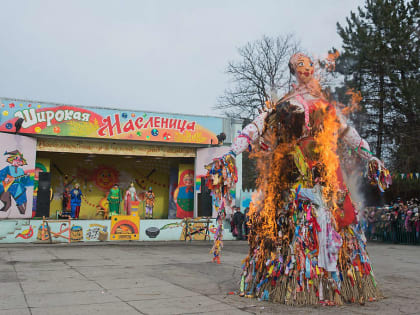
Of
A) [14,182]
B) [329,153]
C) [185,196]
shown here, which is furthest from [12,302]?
[185,196]

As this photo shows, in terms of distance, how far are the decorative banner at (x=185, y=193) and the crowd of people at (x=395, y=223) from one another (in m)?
8.32

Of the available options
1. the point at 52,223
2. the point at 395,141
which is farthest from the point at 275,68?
the point at 52,223

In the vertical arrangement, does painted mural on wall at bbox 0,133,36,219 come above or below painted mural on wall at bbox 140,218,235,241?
above

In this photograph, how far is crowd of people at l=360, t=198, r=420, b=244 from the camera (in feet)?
53.6

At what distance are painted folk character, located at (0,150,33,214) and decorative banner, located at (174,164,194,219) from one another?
7239 mm

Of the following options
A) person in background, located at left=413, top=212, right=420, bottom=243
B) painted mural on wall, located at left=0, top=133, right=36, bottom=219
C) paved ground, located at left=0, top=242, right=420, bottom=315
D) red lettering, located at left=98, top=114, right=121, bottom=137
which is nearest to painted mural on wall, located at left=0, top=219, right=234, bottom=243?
painted mural on wall, located at left=0, top=133, right=36, bottom=219

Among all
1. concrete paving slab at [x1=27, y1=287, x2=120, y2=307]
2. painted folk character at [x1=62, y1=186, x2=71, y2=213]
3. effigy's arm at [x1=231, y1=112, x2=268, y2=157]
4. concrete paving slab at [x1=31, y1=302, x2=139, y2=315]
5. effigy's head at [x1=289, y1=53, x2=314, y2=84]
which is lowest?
concrete paving slab at [x1=27, y1=287, x2=120, y2=307]

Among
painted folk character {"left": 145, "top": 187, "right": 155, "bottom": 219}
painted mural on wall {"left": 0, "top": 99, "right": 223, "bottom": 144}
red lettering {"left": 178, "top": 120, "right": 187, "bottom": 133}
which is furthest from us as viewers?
painted folk character {"left": 145, "top": 187, "right": 155, "bottom": 219}

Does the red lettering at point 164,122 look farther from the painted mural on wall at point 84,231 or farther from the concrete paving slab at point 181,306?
the concrete paving slab at point 181,306

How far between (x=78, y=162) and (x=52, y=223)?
9.05 metres

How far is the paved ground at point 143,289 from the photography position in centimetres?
436

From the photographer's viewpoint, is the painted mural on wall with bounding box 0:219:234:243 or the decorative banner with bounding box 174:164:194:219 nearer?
the painted mural on wall with bounding box 0:219:234:243

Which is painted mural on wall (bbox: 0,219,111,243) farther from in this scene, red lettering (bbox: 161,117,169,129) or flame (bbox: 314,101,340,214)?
flame (bbox: 314,101,340,214)

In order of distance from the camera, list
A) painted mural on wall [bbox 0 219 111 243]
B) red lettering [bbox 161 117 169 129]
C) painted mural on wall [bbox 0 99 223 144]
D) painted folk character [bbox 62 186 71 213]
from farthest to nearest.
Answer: painted folk character [bbox 62 186 71 213] → red lettering [bbox 161 117 169 129] → painted mural on wall [bbox 0 99 223 144] → painted mural on wall [bbox 0 219 111 243]
